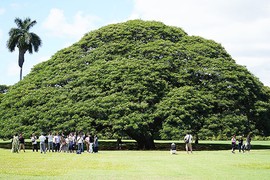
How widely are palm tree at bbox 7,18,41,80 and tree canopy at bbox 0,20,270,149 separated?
3137cm

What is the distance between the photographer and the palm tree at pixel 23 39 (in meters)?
75.4

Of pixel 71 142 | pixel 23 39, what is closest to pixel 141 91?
pixel 71 142

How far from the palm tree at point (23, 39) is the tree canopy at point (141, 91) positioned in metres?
31.4

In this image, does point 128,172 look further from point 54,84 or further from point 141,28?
point 141,28

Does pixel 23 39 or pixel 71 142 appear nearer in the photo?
pixel 71 142

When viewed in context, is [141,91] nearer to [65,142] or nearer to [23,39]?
[65,142]

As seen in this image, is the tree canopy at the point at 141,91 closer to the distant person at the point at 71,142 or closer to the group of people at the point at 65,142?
the group of people at the point at 65,142

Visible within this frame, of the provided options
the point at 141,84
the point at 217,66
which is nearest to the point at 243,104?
the point at 217,66

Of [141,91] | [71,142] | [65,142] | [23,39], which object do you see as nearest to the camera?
[71,142]

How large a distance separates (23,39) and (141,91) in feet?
144

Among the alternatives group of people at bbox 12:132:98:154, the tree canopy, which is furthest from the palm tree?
group of people at bbox 12:132:98:154

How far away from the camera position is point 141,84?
37.9m

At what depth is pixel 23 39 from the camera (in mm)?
75438

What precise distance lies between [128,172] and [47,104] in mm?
22988
